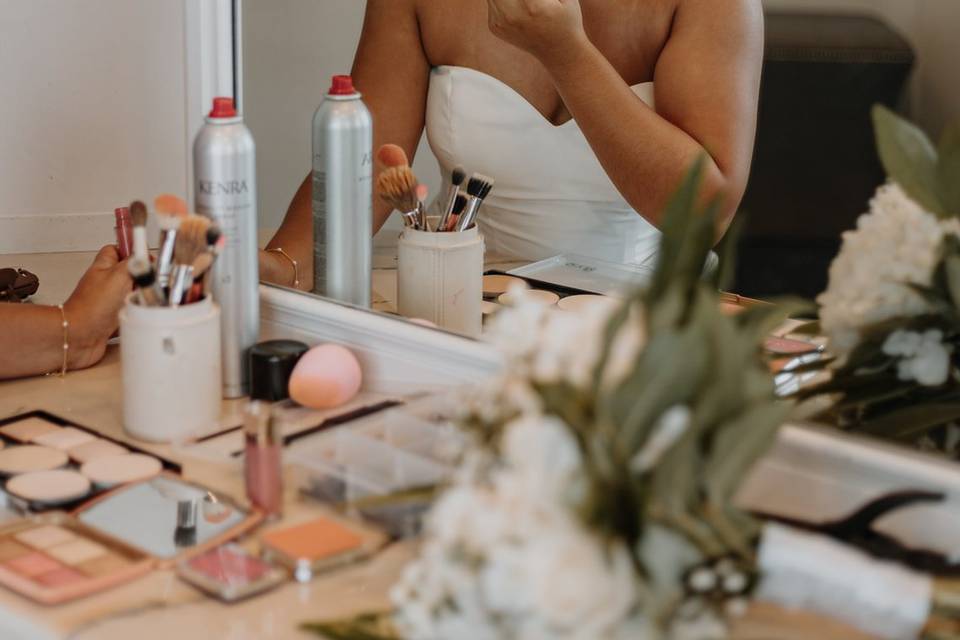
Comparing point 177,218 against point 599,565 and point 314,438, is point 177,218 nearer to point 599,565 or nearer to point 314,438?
point 314,438

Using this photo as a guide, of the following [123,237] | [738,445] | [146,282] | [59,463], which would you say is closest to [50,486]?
[59,463]

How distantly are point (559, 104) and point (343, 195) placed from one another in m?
0.20

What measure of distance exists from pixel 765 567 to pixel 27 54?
3.10 feet

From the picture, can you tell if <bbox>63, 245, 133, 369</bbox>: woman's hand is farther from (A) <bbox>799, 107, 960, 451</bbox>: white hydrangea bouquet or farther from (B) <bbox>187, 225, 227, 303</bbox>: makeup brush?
(A) <bbox>799, 107, 960, 451</bbox>: white hydrangea bouquet

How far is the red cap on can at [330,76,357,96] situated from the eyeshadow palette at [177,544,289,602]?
41 cm

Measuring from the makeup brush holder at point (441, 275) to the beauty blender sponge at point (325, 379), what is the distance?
0.08 m

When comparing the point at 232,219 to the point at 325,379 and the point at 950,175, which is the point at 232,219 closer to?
the point at 325,379

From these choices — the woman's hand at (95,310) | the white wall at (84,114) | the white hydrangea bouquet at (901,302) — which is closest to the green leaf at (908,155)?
the white hydrangea bouquet at (901,302)

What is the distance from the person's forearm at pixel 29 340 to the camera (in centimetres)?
102

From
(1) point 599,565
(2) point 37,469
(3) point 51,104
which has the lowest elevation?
(2) point 37,469

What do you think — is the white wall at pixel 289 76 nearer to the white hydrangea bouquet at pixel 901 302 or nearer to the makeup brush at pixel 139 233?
the makeup brush at pixel 139 233

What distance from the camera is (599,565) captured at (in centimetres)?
53

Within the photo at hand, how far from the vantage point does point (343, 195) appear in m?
1.03

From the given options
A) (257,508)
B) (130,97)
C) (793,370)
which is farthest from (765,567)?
(130,97)
